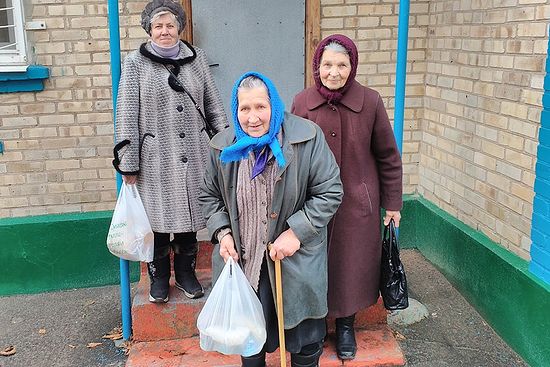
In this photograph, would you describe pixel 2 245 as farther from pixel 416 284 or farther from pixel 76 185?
pixel 416 284

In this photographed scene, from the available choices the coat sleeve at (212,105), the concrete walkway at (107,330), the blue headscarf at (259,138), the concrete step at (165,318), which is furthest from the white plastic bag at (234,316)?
the concrete walkway at (107,330)

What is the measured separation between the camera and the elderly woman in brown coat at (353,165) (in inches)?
110

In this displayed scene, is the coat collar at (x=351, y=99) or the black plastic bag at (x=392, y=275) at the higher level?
the coat collar at (x=351, y=99)

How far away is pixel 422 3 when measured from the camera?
14.6ft

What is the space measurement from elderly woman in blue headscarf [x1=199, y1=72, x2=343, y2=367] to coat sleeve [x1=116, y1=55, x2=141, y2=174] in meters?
0.63

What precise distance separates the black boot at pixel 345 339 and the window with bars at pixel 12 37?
8.79 feet

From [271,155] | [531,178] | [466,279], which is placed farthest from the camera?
[466,279]

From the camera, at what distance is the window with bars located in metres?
3.95

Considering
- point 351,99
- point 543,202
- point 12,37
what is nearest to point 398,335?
point 543,202

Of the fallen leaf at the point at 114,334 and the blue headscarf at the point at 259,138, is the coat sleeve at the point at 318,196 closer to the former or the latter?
the blue headscarf at the point at 259,138

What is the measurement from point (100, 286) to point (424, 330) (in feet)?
7.75

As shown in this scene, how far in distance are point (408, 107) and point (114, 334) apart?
108 inches

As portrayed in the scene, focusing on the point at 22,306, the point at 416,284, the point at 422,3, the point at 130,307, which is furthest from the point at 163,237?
the point at 422,3

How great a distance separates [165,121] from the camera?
3115 millimetres
